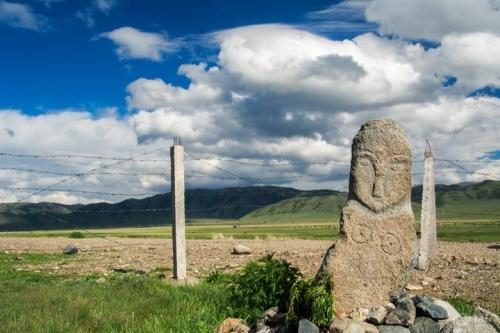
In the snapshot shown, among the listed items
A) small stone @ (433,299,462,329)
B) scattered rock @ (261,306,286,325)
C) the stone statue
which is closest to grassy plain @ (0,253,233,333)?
scattered rock @ (261,306,286,325)

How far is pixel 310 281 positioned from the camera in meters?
8.45

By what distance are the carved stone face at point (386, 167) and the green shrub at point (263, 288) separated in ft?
6.37

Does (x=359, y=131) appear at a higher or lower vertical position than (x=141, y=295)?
higher

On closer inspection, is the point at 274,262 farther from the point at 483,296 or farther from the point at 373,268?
the point at 483,296

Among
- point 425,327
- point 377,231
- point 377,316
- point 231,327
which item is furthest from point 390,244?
point 231,327

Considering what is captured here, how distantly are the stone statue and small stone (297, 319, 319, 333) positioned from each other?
5.62ft

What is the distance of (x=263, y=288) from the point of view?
885cm

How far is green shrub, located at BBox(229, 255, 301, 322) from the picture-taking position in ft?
28.6

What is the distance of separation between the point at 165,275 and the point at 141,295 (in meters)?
3.75

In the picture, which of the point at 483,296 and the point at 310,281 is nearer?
the point at 310,281

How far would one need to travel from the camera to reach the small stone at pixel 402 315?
26.3 ft

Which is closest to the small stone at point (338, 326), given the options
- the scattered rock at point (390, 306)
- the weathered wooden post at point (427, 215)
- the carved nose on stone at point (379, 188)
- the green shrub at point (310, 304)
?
the green shrub at point (310, 304)

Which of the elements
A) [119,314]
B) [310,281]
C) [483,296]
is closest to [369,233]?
[310,281]

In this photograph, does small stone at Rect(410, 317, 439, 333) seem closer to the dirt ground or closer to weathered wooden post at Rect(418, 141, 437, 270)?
the dirt ground
